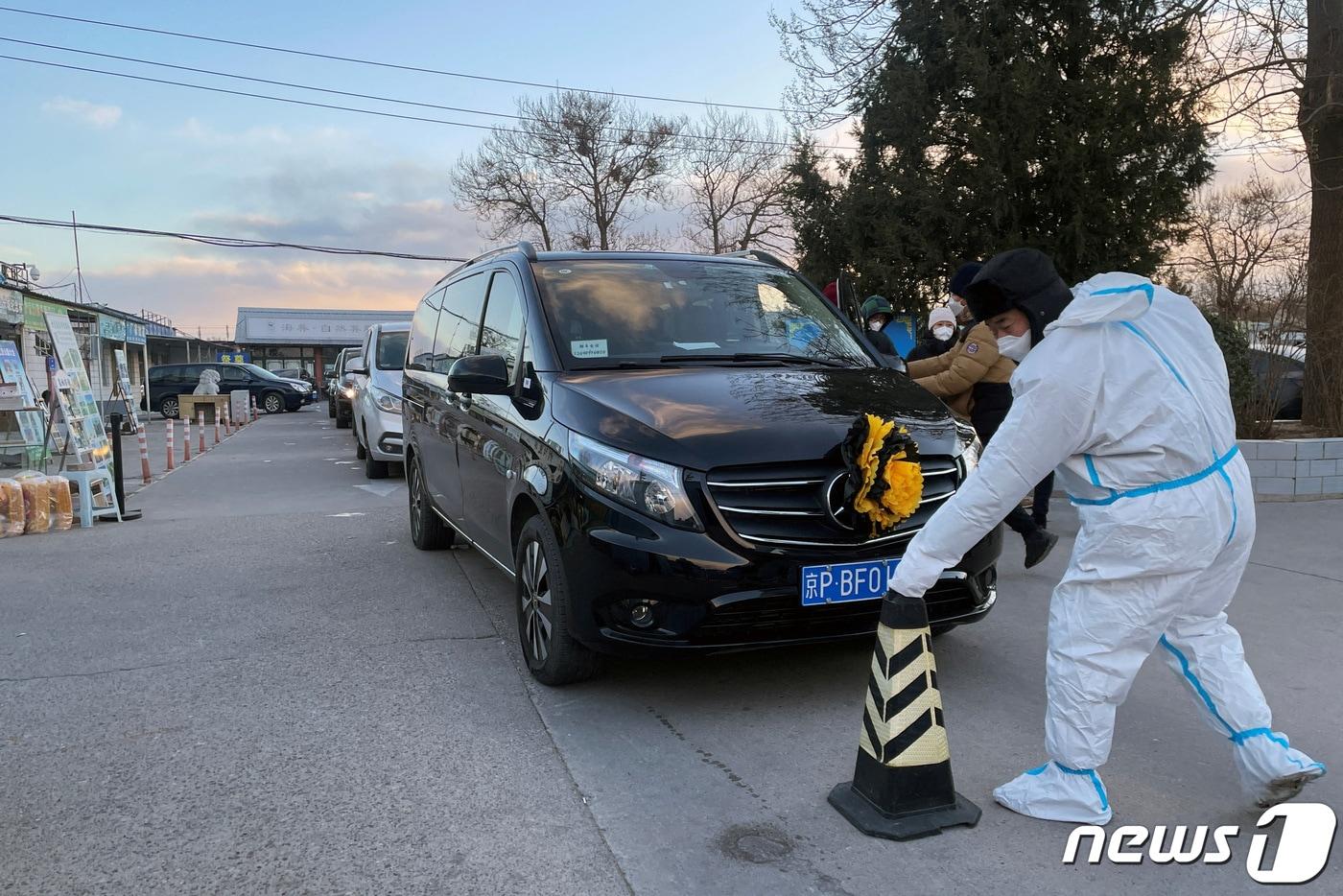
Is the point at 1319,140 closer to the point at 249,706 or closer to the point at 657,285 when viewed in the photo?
the point at 657,285

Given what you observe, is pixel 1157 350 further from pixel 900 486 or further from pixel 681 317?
pixel 681 317

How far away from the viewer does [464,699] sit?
3.99 meters

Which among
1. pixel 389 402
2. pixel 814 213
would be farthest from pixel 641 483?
pixel 814 213

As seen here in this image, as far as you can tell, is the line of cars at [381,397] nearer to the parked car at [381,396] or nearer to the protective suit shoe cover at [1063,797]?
the parked car at [381,396]

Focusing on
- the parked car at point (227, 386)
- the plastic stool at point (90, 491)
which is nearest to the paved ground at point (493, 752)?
the plastic stool at point (90, 491)

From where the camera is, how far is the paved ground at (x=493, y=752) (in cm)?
264

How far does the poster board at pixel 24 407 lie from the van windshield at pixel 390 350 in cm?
387

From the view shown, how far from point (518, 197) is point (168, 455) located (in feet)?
79.9

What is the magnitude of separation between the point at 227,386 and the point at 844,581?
32406mm

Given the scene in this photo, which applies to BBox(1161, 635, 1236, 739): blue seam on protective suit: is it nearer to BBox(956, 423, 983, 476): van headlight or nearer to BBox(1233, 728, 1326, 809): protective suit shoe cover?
BBox(1233, 728, 1326, 809): protective suit shoe cover

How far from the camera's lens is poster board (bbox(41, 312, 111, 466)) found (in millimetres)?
9086

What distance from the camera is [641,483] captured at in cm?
351

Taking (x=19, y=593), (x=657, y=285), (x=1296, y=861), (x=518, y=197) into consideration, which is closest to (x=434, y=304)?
(x=657, y=285)
